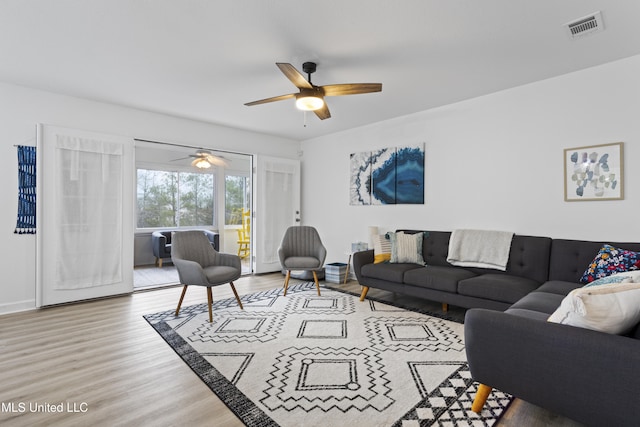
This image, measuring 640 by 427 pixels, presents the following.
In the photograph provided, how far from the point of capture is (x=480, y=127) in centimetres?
385

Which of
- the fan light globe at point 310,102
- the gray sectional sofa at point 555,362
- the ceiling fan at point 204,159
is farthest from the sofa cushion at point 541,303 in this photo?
the ceiling fan at point 204,159

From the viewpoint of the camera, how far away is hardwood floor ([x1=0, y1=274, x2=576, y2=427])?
1.74 metres

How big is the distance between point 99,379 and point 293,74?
8.44 feet

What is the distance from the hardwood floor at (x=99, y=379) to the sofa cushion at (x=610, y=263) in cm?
148

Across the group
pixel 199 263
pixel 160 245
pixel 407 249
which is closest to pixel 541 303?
pixel 407 249

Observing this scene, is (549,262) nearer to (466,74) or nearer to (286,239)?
(466,74)

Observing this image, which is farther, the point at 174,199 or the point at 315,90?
the point at 174,199

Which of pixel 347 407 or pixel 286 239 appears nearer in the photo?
pixel 347 407

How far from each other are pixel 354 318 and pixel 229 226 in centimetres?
525

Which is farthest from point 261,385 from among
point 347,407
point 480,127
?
point 480,127

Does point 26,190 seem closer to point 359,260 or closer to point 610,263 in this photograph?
point 359,260

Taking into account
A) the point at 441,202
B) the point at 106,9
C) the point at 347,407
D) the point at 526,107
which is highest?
the point at 106,9

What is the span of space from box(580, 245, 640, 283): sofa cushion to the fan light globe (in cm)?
273

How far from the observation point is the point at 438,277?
3297 mm
